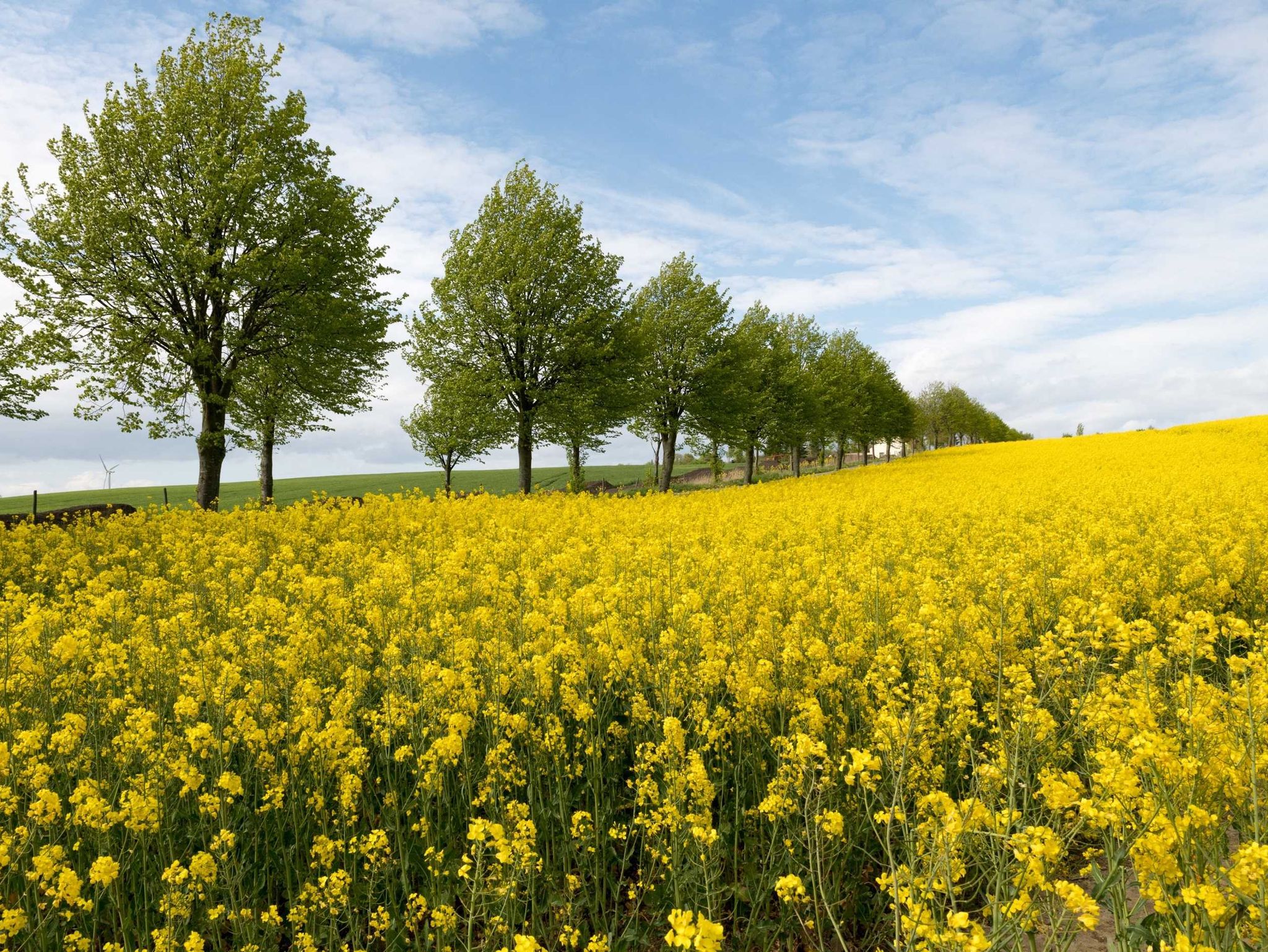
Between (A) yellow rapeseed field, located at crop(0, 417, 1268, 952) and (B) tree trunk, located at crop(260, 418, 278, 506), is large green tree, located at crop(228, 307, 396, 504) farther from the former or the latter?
(A) yellow rapeseed field, located at crop(0, 417, 1268, 952)

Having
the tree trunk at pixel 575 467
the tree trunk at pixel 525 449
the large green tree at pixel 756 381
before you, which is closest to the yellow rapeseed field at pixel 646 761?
the tree trunk at pixel 525 449

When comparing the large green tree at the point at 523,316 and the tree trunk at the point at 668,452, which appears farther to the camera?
the tree trunk at the point at 668,452

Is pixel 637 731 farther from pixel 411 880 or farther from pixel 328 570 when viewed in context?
pixel 328 570

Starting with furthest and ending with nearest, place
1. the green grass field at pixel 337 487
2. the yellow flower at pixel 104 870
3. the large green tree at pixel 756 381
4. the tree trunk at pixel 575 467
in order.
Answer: the green grass field at pixel 337 487 < the large green tree at pixel 756 381 < the tree trunk at pixel 575 467 < the yellow flower at pixel 104 870

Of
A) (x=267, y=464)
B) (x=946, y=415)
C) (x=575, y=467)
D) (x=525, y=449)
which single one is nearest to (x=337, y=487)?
(x=267, y=464)

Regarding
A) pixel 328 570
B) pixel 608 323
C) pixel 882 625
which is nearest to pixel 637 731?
pixel 882 625

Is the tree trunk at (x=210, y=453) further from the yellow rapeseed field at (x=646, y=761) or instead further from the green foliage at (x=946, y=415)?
the green foliage at (x=946, y=415)

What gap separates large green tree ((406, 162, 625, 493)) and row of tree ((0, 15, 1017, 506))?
87 millimetres

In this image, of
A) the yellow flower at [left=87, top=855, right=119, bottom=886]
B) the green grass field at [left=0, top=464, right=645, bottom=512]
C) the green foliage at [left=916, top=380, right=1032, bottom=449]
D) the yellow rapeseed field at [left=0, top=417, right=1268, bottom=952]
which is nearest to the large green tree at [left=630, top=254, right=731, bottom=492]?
the green grass field at [left=0, top=464, right=645, bottom=512]

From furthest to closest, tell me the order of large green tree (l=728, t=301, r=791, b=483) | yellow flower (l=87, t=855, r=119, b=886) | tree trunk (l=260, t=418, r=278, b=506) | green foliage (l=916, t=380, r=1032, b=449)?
green foliage (l=916, t=380, r=1032, b=449)
large green tree (l=728, t=301, r=791, b=483)
tree trunk (l=260, t=418, r=278, b=506)
yellow flower (l=87, t=855, r=119, b=886)

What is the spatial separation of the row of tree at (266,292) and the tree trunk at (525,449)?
9 cm

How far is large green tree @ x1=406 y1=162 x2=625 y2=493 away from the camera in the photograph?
1051 inches

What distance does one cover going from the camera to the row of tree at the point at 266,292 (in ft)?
68.3

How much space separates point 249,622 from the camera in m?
7.81
